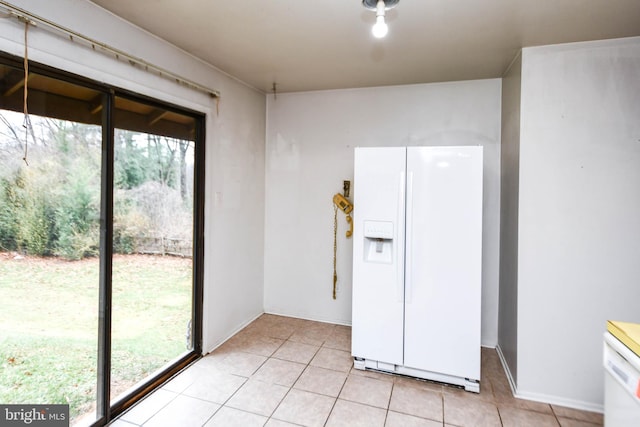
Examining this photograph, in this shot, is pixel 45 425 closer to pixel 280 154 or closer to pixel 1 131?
pixel 1 131

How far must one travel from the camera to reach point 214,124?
2896 millimetres

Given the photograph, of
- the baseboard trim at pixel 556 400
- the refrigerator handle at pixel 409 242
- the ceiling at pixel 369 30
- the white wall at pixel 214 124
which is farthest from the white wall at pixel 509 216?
the white wall at pixel 214 124

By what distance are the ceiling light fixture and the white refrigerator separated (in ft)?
3.25

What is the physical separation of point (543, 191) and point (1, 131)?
323 cm

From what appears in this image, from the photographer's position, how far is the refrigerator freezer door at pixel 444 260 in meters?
2.37

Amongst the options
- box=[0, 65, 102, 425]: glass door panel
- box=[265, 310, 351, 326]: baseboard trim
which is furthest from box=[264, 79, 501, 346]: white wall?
box=[0, 65, 102, 425]: glass door panel

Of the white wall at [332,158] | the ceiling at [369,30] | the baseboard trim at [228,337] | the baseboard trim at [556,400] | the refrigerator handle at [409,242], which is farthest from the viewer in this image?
the white wall at [332,158]

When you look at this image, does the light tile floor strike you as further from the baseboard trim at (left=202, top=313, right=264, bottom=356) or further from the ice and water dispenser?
the ice and water dispenser

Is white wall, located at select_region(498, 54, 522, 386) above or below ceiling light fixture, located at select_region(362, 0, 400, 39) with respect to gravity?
below

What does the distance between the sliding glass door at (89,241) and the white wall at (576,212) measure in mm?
2694

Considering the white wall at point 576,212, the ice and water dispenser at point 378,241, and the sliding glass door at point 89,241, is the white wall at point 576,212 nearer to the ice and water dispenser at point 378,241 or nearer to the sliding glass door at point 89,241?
the ice and water dispenser at point 378,241

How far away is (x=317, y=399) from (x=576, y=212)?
2244 millimetres

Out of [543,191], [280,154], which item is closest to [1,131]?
[280,154]

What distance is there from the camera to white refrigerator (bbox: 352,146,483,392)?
2381mm
